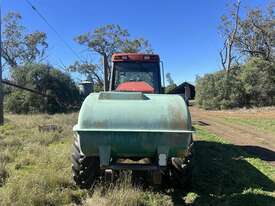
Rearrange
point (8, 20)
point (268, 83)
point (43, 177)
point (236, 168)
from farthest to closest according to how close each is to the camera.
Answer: point (8, 20)
point (268, 83)
point (236, 168)
point (43, 177)

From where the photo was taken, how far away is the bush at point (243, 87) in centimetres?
4084

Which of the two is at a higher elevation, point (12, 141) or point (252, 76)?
point (252, 76)

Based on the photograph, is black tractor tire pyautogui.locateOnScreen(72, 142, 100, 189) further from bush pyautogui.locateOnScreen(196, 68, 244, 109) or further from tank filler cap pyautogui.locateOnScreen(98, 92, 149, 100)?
bush pyautogui.locateOnScreen(196, 68, 244, 109)

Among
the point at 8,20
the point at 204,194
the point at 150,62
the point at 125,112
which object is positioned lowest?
the point at 204,194

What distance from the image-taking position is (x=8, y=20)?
2489 inches

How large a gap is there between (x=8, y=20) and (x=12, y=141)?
52948 mm

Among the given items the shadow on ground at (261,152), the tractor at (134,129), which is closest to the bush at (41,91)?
the shadow on ground at (261,152)

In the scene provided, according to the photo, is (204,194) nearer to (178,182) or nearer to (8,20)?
(178,182)

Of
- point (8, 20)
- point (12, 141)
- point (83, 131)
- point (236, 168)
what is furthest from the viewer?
point (8, 20)

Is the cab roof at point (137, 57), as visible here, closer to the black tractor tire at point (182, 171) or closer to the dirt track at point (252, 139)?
the black tractor tire at point (182, 171)

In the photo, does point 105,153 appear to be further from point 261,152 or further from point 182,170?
point 261,152

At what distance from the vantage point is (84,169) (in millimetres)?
7895

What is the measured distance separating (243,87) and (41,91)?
740 inches

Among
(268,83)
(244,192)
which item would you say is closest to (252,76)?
(268,83)
